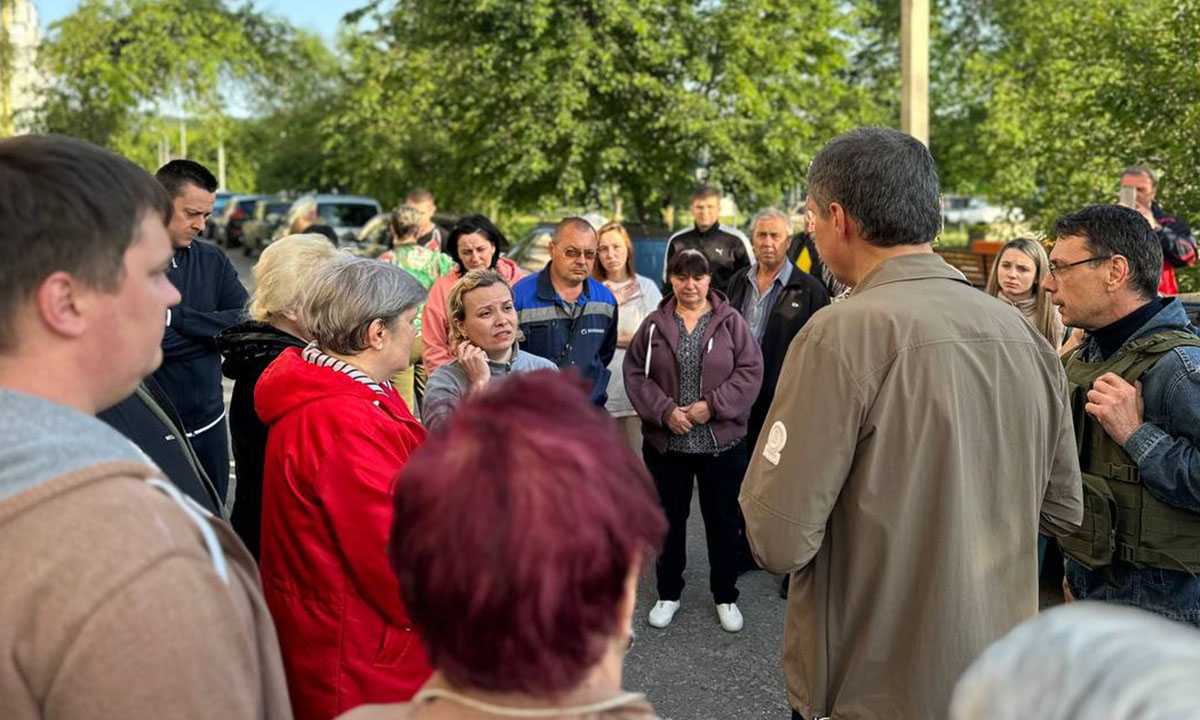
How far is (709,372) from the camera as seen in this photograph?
5480 millimetres

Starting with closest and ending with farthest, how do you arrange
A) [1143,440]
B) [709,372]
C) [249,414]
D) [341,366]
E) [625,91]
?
[341,366]
[1143,440]
[249,414]
[709,372]
[625,91]

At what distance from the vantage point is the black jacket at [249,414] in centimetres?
327

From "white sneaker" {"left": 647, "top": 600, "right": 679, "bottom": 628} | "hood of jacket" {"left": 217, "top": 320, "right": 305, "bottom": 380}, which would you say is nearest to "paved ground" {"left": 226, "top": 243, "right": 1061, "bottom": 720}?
"white sneaker" {"left": 647, "top": 600, "right": 679, "bottom": 628}

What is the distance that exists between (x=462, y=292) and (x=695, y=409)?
64.1 inches

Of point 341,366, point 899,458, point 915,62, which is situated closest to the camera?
point 899,458

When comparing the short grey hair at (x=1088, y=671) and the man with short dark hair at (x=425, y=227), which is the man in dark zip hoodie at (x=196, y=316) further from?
the short grey hair at (x=1088, y=671)

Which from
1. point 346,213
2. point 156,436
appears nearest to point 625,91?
point 346,213

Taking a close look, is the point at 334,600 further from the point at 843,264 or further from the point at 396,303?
the point at 843,264

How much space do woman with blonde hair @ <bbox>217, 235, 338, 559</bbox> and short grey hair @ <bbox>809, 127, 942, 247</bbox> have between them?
1.52 m

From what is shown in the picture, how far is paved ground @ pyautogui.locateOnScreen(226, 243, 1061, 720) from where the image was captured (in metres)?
4.39

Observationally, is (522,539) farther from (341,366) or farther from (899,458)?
(341,366)

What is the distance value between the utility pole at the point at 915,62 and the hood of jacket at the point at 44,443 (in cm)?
891


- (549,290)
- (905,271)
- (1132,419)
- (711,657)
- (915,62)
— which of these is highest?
(915,62)

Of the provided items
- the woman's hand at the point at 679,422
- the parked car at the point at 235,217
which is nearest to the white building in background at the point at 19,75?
the parked car at the point at 235,217
